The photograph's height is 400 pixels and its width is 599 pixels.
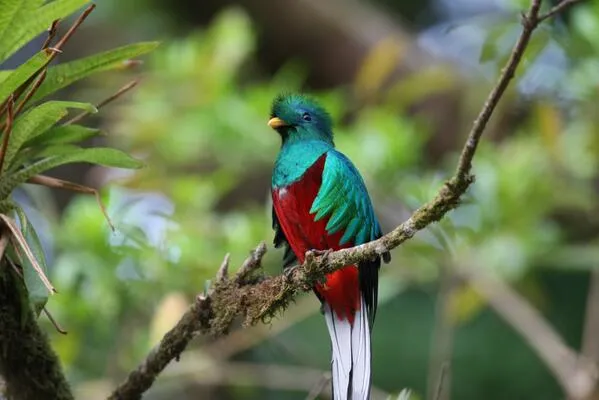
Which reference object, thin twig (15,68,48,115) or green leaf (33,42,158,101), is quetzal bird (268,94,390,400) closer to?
green leaf (33,42,158,101)

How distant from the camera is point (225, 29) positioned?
15.1 ft

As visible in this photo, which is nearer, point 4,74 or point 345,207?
point 4,74

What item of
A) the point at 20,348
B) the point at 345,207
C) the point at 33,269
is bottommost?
the point at 20,348

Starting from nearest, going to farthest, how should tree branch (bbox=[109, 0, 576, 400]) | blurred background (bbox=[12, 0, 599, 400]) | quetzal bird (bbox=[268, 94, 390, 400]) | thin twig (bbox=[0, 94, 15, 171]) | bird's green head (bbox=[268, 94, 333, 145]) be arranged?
tree branch (bbox=[109, 0, 576, 400]) → thin twig (bbox=[0, 94, 15, 171]) → quetzal bird (bbox=[268, 94, 390, 400]) → bird's green head (bbox=[268, 94, 333, 145]) → blurred background (bbox=[12, 0, 599, 400])

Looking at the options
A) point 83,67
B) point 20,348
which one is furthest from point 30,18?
point 20,348

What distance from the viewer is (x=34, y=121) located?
1.82m

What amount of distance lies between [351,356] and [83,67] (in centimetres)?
85

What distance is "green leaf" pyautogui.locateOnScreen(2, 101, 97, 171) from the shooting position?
5.89 feet

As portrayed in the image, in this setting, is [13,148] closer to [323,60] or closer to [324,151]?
[324,151]

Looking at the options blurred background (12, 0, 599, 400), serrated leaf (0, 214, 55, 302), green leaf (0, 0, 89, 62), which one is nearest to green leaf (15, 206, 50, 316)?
serrated leaf (0, 214, 55, 302)

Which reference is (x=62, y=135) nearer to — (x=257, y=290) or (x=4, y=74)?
(x=4, y=74)

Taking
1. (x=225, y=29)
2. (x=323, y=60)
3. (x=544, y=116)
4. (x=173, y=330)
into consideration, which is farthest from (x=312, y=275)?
(x=323, y=60)

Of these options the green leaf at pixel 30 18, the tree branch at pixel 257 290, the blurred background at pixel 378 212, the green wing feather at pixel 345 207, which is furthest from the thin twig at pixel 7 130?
the blurred background at pixel 378 212

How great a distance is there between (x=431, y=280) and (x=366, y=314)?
7.48ft
